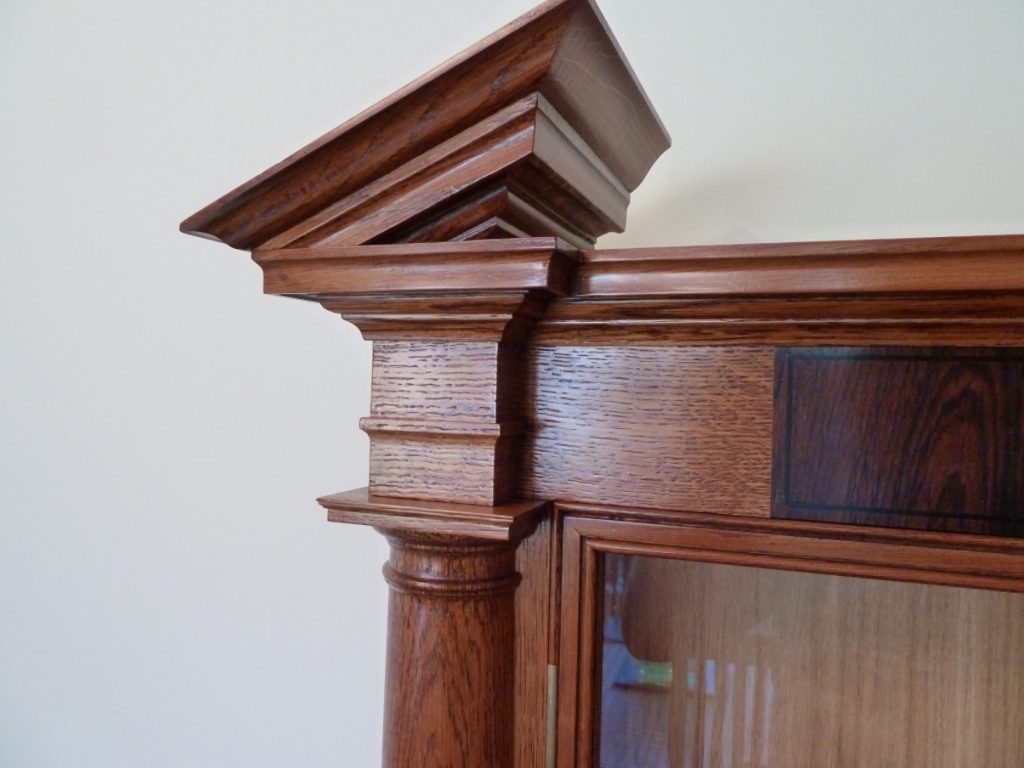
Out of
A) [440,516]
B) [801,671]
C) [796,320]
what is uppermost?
[796,320]

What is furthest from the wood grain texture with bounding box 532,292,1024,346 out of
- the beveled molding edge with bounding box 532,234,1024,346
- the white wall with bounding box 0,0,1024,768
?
the white wall with bounding box 0,0,1024,768

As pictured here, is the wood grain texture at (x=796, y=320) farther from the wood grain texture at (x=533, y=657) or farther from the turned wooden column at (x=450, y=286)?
the wood grain texture at (x=533, y=657)

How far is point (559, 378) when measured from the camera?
19.6 inches

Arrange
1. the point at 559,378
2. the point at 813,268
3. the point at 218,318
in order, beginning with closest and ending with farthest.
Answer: the point at 813,268 → the point at 559,378 → the point at 218,318

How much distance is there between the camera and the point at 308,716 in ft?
2.98

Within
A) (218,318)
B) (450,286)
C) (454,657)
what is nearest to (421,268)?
(450,286)

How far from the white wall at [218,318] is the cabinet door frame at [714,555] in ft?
1.24

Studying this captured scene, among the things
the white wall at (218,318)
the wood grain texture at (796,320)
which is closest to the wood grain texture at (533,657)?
the wood grain texture at (796,320)

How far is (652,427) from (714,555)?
93mm

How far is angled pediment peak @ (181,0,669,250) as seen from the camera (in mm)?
417

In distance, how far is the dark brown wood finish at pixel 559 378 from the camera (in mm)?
410

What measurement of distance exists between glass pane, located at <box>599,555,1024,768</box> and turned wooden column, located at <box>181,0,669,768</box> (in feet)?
0.26

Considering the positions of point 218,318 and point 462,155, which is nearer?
point 462,155

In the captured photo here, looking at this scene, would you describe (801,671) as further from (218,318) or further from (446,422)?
(218,318)
